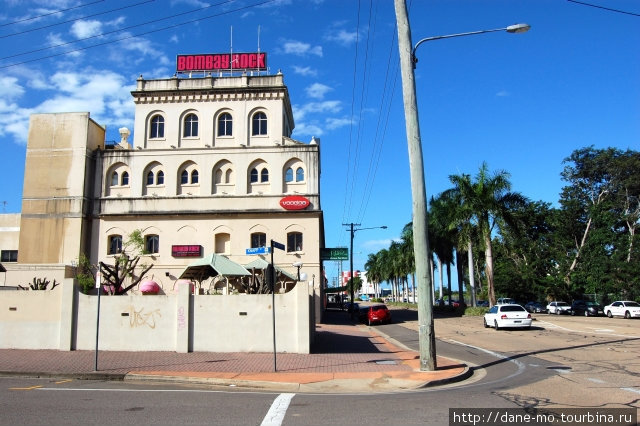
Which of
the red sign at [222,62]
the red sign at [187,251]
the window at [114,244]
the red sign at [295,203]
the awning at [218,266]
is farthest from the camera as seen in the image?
the red sign at [222,62]

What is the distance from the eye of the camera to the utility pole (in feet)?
44.9

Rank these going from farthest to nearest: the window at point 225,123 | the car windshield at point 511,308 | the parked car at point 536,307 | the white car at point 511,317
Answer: the parked car at point 536,307
the window at point 225,123
the car windshield at point 511,308
the white car at point 511,317

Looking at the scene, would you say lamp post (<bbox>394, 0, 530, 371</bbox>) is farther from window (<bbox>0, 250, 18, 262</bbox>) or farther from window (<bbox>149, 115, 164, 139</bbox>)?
window (<bbox>0, 250, 18, 262</bbox>)

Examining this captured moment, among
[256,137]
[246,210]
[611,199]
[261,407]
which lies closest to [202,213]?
[246,210]

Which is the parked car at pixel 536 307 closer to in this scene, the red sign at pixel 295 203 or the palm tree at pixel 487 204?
the palm tree at pixel 487 204

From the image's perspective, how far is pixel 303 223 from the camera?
128 ft

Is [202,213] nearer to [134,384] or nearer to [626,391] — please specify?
[134,384]

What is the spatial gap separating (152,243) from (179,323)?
23748 millimetres

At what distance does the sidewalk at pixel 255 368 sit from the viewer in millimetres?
11984

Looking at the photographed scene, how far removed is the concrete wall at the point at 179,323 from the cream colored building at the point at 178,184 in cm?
1984

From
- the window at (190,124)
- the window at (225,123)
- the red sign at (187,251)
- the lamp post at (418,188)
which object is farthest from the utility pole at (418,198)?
the window at (190,124)

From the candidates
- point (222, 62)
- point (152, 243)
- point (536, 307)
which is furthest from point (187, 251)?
point (536, 307)

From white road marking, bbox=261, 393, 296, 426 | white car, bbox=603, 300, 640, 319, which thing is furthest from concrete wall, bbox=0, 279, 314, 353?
white car, bbox=603, 300, 640, 319

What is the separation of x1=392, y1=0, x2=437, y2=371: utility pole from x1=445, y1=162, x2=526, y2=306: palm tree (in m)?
30.3
